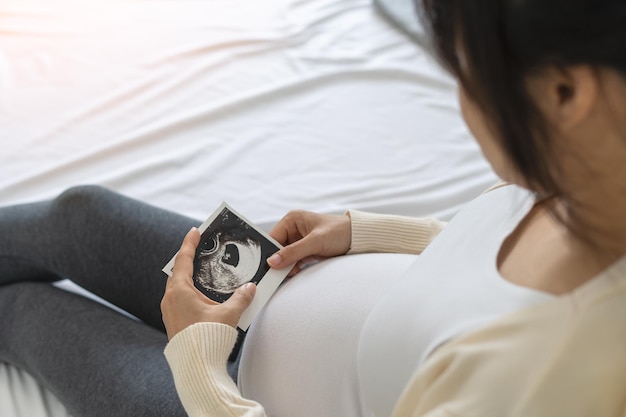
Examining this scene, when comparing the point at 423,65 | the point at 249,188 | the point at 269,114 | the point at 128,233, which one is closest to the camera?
the point at 128,233

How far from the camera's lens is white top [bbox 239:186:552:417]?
825mm

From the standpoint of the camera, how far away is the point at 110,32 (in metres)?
1.99

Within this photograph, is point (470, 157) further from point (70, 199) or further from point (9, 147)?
point (9, 147)

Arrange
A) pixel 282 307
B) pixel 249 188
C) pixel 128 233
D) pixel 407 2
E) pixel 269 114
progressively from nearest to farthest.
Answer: pixel 282 307, pixel 128 233, pixel 249 188, pixel 269 114, pixel 407 2

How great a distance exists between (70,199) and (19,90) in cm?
67

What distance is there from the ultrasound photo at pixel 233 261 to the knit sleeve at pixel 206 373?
10 cm

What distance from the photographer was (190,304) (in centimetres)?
105

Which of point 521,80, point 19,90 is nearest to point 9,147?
point 19,90

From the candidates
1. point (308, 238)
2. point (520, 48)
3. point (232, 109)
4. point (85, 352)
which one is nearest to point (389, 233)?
point (308, 238)

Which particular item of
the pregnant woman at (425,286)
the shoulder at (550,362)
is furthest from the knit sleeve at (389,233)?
the shoulder at (550,362)

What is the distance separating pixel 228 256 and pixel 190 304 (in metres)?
0.13

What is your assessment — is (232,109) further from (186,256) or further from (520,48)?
(520,48)

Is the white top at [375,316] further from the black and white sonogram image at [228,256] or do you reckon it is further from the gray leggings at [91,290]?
the gray leggings at [91,290]

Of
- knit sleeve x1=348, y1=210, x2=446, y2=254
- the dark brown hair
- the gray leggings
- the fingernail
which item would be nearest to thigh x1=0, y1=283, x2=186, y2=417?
the gray leggings
